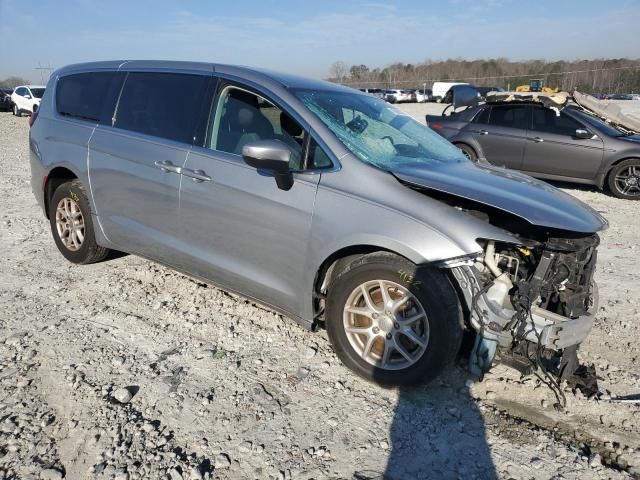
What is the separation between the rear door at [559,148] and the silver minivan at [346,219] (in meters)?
5.89

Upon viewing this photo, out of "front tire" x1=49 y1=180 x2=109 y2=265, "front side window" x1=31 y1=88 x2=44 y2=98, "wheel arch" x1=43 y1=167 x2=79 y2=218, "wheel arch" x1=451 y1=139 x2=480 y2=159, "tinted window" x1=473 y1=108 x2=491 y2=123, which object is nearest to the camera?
"front tire" x1=49 y1=180 x2=109 y2=265

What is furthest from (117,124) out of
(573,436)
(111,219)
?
(573,436)

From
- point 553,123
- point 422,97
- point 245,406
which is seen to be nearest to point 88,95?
point 245,406

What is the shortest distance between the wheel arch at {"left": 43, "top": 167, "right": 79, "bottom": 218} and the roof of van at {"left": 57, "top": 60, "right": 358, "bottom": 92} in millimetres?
976

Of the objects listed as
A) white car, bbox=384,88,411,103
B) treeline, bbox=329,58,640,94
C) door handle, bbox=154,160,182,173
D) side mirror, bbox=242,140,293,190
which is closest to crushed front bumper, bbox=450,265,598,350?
side mirror, bbox=242,140,293,190

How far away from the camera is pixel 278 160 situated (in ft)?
9.73

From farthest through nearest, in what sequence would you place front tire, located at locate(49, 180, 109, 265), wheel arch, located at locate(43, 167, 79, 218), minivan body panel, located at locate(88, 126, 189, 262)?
wheel arch, located at locate(43, 167, 79, 218) → front tire, located at locate(49, 180, 109, 265) → minivan body panel, located at locate(88, 126, 189, 262)

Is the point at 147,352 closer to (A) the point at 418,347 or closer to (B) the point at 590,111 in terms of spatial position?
(A) the point at 418,347

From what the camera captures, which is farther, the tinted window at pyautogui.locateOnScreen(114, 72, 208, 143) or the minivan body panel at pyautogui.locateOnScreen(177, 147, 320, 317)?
the tinted window at pyautogui.locateOnScreen(114, 72, 208, 143)

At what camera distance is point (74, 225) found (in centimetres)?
474

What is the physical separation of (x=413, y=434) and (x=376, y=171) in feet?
4.95

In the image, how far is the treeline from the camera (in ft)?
127

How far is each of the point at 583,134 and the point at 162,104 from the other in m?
7.78

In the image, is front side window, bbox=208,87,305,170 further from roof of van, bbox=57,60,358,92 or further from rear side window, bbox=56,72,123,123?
rear side window, bbox=56,72,123,123
